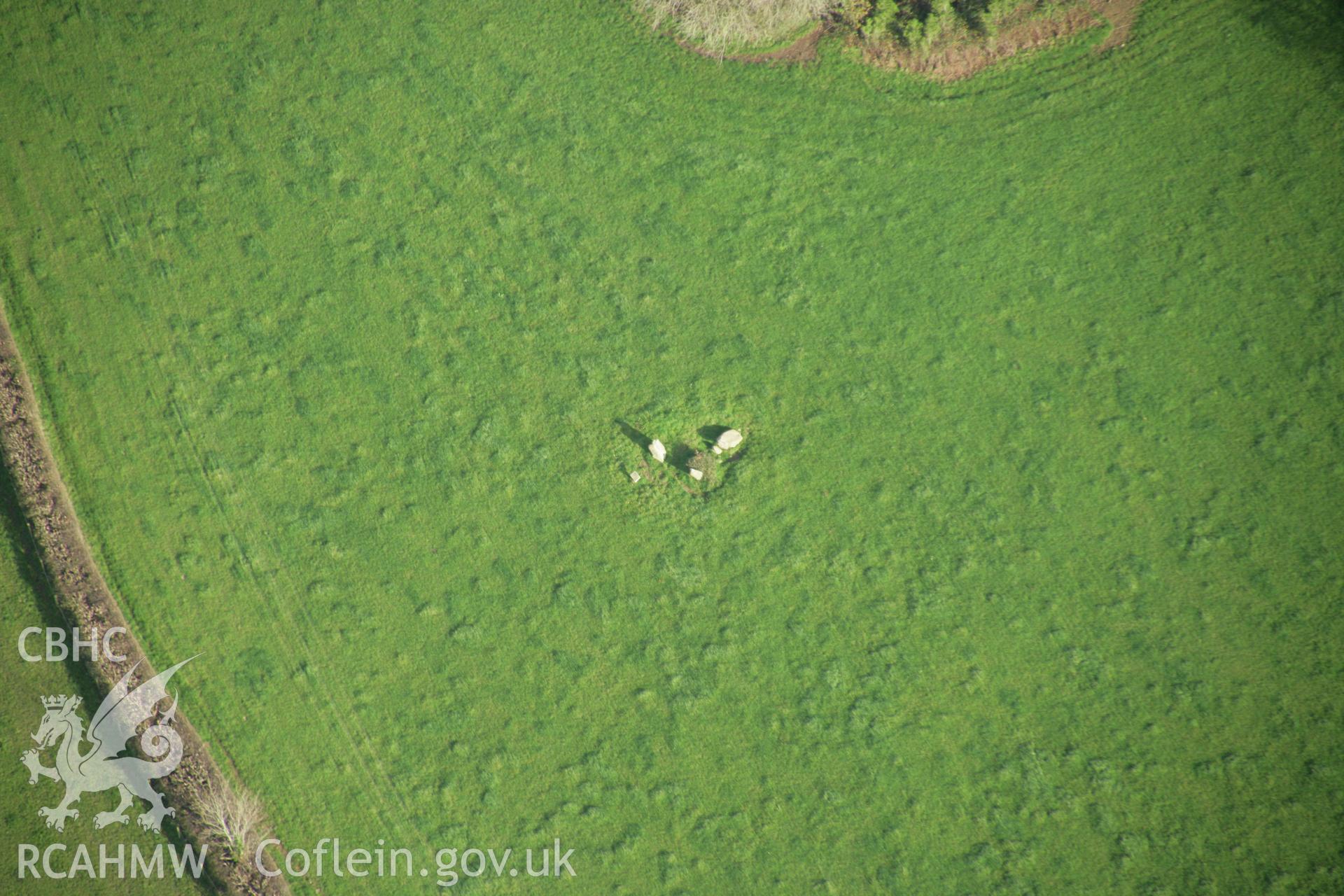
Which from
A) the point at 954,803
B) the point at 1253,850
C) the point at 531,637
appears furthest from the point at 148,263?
the point at 1253,850

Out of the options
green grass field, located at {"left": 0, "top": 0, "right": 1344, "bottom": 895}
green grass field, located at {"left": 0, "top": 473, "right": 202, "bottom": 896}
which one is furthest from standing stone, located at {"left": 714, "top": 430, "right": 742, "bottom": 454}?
green grass field, located at {"left": 0, "top": 473, "right": 202, "bottom": 896}

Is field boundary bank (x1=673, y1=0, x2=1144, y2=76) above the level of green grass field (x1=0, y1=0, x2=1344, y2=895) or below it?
above

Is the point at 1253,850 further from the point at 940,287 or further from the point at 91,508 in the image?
the point at 91,508

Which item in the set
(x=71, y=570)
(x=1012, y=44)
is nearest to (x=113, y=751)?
(x=71, y=570)

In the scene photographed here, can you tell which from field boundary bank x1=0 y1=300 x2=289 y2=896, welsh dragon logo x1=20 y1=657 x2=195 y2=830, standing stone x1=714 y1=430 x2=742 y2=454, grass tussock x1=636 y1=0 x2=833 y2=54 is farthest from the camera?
grass tussock x1=636 y1=0 x2=833 y2=54

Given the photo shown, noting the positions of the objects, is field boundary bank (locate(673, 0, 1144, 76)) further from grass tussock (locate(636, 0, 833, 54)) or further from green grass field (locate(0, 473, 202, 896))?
green grass field (locate(0, 473, 202, 896))

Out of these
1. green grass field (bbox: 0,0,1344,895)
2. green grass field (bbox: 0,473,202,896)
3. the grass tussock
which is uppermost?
the grass tussock
